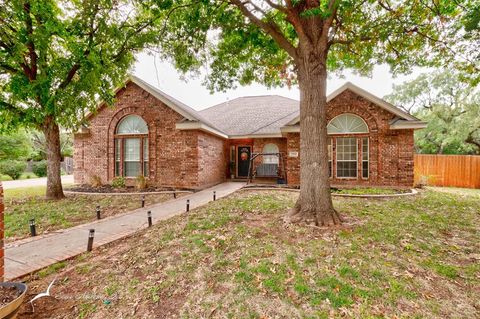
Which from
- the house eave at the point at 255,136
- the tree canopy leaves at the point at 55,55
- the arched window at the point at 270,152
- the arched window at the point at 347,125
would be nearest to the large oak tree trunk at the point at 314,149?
the tree canopy leaves at the point at 55,55

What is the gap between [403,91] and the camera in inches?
1016

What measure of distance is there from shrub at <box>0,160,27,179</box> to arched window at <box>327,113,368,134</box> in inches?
1046

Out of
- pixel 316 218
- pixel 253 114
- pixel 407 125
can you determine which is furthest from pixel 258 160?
pixel 316 218

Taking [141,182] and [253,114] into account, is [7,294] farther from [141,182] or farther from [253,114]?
[253,114]

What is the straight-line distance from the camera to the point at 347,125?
1214 cm

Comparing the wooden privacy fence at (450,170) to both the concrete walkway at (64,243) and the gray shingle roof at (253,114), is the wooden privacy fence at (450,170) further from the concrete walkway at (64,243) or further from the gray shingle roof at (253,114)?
the concrete walkway at (64,243)

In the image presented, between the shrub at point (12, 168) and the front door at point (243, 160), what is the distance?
20.6 m

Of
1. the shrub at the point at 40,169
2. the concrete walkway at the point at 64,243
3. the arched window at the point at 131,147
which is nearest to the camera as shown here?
the concrete walkway at the point at 64,243

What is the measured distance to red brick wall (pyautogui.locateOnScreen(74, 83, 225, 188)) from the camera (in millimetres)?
12039

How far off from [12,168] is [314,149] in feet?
87.9

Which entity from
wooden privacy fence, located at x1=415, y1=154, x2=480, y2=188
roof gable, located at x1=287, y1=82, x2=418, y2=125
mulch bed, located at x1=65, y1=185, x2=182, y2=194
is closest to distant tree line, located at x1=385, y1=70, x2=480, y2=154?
wooden privacy fence, located at x1=415, y1=154, x2=480, y2=188

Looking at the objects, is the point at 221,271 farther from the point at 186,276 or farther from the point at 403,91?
the point at 403,91

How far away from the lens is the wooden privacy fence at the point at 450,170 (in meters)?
14.6

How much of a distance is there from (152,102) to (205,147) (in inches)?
150
